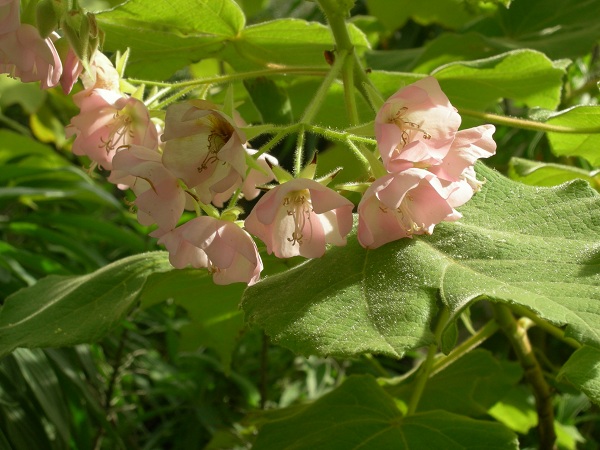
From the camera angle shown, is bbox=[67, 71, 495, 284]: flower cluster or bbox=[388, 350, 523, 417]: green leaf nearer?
bbox=[67, 71, 495, 284]: flower cluster

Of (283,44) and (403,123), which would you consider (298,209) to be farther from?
(283,44)

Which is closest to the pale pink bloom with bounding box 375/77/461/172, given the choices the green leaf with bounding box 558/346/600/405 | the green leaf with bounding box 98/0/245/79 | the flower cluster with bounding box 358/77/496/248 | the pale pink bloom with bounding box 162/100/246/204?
the flower cluster with bounding box 358/77/496/248

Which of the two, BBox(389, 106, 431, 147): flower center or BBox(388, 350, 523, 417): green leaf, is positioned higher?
BBox(389, 106, 431, 147): flower center

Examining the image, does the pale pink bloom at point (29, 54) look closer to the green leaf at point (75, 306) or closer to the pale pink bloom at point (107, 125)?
the pale pink bloom at point (107, 125)

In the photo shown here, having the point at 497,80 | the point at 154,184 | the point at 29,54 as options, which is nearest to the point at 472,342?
the point at 497,80

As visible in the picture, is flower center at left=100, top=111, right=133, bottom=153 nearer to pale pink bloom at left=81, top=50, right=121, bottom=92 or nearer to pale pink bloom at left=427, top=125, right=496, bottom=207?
pale pink bloom at left=81, top=50, right=121, bottom=92

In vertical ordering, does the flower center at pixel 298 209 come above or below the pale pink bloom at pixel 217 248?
above

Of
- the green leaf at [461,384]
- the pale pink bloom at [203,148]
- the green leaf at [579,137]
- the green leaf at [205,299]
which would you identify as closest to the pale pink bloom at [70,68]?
the pale pink bloom at [203,148]
